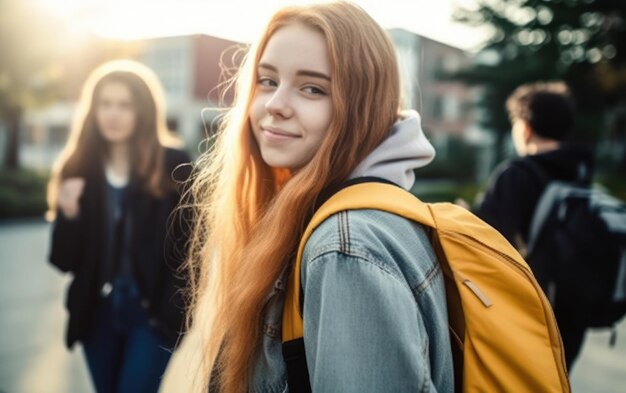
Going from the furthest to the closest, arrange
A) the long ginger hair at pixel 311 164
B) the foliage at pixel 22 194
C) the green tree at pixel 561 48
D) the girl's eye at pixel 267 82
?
the green tree at pixel 561 48 < the foliage at pixel 22 194 < the girl's eye at pixel 267 82 < the long ginger hair at pixel 311 164

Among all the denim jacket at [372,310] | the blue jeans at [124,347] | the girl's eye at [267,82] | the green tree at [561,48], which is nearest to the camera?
the denim jacket at [372,310]

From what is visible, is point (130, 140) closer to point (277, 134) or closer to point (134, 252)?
point (134, 252)

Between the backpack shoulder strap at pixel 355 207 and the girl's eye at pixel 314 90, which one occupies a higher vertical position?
the girl's eye at pixel 314 90

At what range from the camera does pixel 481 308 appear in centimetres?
117

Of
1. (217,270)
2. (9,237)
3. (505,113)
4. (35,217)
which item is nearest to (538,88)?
(217,270)

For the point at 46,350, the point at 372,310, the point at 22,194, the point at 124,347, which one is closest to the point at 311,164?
the point at 372,310

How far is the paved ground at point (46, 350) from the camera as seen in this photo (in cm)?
400

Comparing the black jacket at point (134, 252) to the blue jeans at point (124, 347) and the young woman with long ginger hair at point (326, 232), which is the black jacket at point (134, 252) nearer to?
the blue jeans at point (124, 347)

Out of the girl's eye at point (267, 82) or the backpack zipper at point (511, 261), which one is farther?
the girl's eye at point (267, 82)

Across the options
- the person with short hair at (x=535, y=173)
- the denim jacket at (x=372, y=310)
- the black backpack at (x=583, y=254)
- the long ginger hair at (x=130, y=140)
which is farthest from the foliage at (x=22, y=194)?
the denim jacket at (x=372, y=310)

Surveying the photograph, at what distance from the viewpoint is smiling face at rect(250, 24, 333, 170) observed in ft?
4.35

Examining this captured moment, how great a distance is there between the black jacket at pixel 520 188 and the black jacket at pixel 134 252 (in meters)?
1.64

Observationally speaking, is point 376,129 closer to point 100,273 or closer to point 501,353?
point 501,353

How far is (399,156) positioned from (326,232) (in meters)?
0.33
